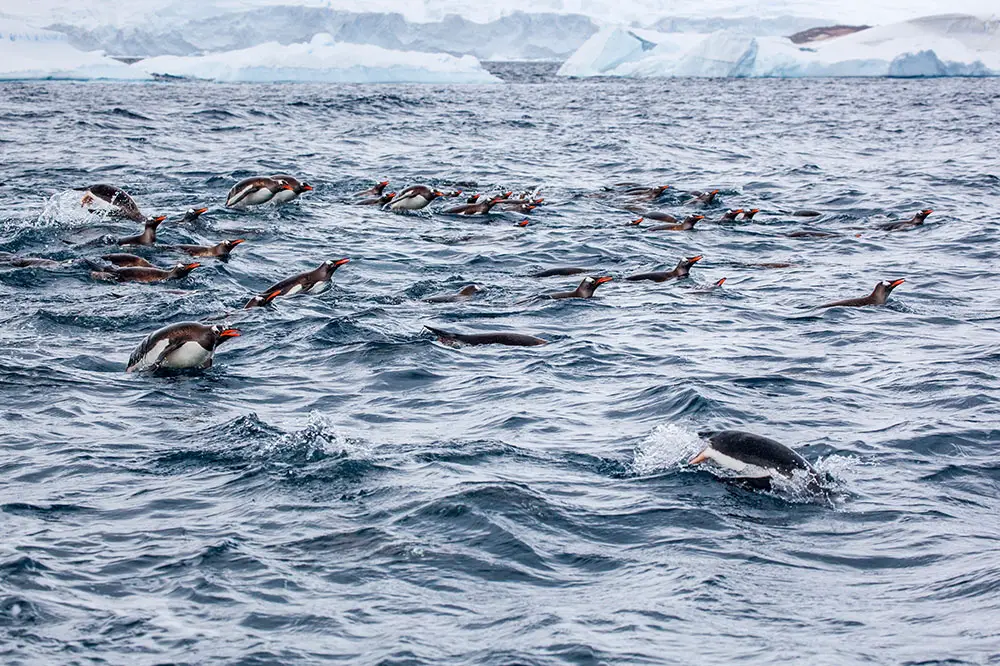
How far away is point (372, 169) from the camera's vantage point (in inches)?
930

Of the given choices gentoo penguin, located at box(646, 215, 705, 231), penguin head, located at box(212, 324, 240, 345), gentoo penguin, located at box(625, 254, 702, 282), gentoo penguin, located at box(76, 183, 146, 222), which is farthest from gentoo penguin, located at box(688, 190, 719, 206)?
penguin head, located at box(212, 324, 240, 345)

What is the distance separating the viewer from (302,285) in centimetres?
1226

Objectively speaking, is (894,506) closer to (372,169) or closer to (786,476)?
(786,476)

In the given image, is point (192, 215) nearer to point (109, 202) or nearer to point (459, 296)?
point (109, 202)

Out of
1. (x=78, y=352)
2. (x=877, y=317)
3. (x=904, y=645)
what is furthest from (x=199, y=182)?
(x=904, y=645)

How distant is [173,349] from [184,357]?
105 mm

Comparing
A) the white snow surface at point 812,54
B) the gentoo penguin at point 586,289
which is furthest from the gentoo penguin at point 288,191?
the white snow surface at point 812,54

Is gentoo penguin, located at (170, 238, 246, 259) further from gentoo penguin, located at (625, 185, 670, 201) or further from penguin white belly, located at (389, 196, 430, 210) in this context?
gentoo penguin, located at (625, 185, 670, 201)

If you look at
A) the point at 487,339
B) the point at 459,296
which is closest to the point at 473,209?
the point at 459,296

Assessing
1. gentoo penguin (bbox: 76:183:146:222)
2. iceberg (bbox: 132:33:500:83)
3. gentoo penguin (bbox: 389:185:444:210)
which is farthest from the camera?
iceberg (bbox: 132:33:500:83)

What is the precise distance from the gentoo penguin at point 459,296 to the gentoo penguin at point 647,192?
26.9ft

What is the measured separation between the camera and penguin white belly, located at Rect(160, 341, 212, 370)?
29.6 ft

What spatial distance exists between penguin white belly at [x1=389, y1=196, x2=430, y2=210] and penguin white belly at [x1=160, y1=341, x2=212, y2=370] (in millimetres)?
9124

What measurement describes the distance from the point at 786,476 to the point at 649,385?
8.25 ft
